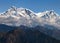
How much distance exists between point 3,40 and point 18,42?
10.7 m

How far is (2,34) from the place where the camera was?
16788 cm

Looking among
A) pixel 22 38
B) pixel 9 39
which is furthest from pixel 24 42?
pixel 9 39

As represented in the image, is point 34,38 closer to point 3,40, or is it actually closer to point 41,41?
point 41,41

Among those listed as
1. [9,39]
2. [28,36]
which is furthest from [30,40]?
[9,39]

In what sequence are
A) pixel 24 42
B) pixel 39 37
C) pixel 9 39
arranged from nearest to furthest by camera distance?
pixel 9 39, pixel 24 42, pixel 39 37

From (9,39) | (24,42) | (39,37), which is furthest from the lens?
(39,37)

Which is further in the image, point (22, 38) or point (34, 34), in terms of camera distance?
point (34, 34)

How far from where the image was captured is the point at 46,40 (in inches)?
6988

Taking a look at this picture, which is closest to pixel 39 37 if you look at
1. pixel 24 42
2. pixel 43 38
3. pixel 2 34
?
pixel 43 38

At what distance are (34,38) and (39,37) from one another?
6.89 m

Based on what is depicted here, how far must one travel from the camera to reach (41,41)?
587 feet

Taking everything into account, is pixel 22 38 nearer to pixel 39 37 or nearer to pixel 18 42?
pixel 18 42

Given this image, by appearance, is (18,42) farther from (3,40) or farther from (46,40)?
(46,40)

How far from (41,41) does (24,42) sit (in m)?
13.7
